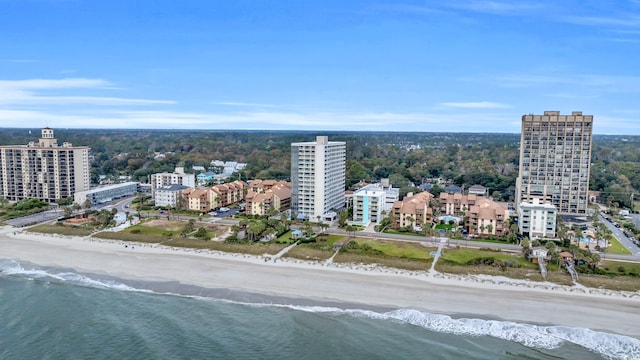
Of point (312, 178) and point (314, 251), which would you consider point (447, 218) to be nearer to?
point (312, 178)

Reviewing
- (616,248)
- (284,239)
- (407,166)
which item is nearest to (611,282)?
(616,248)

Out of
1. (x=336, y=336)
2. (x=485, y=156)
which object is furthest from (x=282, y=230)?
(x=485, y=156)

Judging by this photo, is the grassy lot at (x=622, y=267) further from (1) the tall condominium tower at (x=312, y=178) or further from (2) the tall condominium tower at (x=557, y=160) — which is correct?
(1) the tall condominium tower at (x=312, y=178)

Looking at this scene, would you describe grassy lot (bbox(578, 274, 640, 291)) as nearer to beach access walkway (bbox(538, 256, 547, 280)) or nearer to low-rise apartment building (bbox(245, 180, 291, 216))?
beach access walkway (bbox(538, 256, 547, 280))

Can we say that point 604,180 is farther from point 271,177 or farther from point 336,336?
point 336,336

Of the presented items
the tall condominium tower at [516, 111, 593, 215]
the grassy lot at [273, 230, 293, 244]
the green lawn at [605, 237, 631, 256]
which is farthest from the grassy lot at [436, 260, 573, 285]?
the tall condominium tower at [516, 111, 593, 215]
